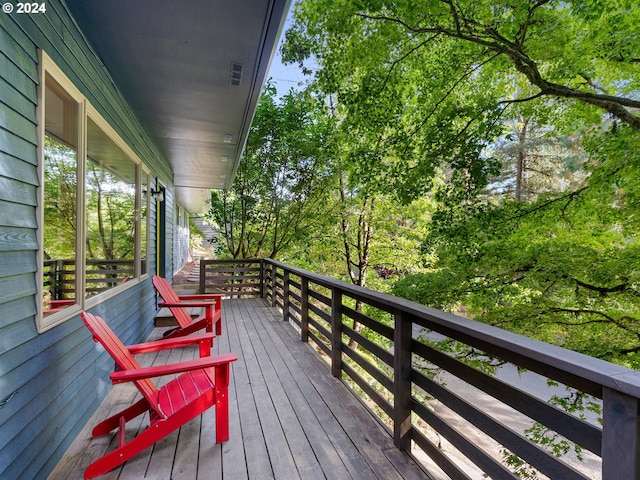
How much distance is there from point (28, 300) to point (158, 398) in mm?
900

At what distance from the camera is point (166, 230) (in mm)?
6367

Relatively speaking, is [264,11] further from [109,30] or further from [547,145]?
[547,145]

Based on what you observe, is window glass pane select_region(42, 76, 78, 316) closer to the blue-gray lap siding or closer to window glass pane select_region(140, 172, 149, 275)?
the blue-gray lap siding

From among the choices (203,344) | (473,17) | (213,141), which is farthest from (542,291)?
(213,141)

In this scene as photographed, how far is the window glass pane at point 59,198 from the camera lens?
1894 mm

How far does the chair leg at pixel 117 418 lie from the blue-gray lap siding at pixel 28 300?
0.15 m

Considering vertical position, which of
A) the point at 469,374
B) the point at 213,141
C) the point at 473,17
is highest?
the point at 473,17

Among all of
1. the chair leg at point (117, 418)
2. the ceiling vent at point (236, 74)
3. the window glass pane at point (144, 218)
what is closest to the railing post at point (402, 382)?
the chair leg at point (117, 418)

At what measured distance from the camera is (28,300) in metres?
1.65

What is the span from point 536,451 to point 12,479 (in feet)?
6.86

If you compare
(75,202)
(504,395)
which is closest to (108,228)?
(75,202)

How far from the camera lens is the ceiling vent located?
8.70 ft

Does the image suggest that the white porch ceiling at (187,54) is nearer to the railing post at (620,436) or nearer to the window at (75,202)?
the window at (75,202)

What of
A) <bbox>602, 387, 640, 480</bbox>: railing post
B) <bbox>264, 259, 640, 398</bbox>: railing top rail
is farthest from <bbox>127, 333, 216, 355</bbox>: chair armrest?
<bbox>602, 387, 640, 480</bbox>: railing post
